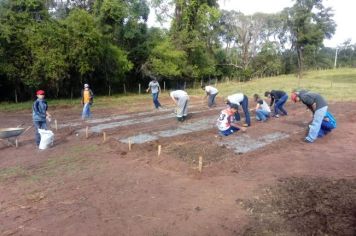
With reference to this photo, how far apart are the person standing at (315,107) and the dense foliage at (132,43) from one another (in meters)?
13.9

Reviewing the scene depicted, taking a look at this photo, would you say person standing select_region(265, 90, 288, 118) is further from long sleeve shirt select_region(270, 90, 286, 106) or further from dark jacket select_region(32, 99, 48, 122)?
dark jacket select_region(32, 99, 48, 122)

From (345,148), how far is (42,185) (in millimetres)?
7178

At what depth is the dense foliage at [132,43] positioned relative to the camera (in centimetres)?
1870

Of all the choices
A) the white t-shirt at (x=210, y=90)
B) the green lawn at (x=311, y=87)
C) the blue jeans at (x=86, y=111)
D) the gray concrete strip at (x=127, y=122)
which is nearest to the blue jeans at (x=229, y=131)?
the gray concrete strip at (x=127, y=122)

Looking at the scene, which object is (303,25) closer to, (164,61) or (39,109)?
(164,61)

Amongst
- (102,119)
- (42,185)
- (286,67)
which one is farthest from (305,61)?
(42,185)

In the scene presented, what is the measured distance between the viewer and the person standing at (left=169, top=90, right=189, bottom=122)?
467 inches

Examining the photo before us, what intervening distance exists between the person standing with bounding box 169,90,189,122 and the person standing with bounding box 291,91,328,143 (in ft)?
12.6

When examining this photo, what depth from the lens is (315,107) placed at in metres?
9.22

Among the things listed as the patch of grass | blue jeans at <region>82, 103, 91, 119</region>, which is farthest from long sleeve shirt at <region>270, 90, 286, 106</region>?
the patch of grass

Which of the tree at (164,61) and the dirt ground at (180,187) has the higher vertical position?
the tree at (164,61)

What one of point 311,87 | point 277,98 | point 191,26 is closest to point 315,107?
point 277,98

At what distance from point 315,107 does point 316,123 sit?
426 mm

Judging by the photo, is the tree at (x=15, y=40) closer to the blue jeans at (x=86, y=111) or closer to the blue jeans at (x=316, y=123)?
the blue jeans at (x=86, y=111)
